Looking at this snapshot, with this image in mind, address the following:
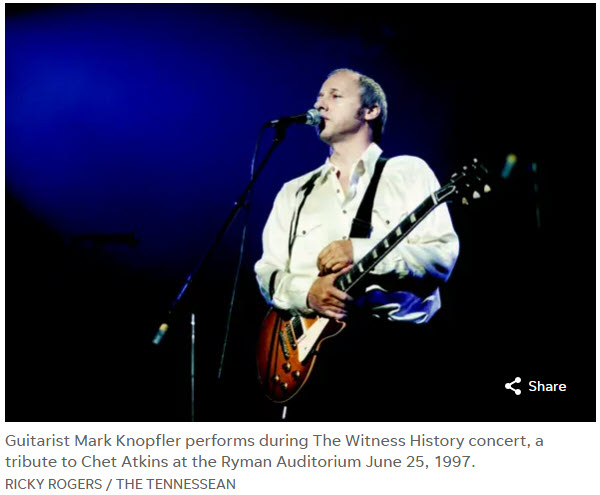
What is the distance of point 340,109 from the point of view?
238cm

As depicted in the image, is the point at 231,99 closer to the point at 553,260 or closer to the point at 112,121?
the point at 112,121

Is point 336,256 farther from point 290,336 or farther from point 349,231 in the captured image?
point 290,336

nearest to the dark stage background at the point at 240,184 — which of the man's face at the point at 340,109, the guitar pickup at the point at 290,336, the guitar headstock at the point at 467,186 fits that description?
the guitar headstock at the point at 467,186

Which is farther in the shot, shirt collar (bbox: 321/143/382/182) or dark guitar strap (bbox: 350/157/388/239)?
shirt collar (bbox: 321/143/382/182)

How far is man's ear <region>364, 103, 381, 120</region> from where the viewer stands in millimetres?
2411

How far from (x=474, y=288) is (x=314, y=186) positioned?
2.53ft

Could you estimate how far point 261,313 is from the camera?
2.59 meters

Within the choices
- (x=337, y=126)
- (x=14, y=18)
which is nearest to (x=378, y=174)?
(x=337, y=126)

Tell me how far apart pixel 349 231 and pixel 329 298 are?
0.30 metres

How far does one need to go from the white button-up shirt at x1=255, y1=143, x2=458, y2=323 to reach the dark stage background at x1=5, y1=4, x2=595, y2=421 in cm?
12

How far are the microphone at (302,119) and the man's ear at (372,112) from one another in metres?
0.24

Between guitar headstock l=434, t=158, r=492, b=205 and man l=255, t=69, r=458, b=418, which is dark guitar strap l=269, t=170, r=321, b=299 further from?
guitar headstock l=434, t=158, r=492, b=205

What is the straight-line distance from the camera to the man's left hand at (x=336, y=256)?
6.88 ft

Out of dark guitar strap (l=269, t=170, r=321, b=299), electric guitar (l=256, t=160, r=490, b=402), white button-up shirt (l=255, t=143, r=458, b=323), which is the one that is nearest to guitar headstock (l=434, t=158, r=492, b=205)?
electric guitar (l=256, t=160, r=490, b=402)
